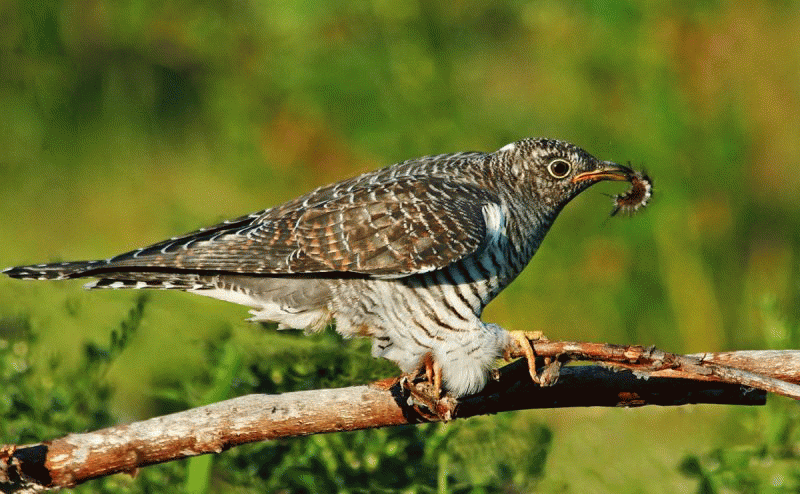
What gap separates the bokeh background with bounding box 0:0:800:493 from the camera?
3959mm

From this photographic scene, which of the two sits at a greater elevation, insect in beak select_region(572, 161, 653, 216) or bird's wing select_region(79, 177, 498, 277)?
insect in beak select_region(572, 161, 653, 216)

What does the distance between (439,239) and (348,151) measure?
12.3 ft

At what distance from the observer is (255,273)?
3.67 metres

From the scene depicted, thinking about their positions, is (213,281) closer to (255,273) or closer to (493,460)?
(255,273)

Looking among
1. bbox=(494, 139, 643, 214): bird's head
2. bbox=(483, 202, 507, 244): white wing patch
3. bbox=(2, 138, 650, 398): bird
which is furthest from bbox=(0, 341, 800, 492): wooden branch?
bbox=(494, 139, 643, 214): bird's head

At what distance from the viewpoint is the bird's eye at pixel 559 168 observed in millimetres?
4004

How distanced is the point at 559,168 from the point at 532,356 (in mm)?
1055

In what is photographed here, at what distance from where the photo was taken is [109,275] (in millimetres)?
3586

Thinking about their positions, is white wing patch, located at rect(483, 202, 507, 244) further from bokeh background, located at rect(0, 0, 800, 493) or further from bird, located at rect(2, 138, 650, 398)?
bokeh background, located at rect(0, 0, 800, 493)

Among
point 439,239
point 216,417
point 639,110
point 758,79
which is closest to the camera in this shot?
point 216,417

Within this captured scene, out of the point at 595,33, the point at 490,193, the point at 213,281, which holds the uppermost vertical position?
the point at 595,33

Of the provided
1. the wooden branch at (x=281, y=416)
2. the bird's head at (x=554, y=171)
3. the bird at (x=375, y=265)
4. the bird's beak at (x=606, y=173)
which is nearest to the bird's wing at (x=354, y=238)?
the bird at (x=375, y=265)

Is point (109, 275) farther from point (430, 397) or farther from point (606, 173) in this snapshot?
point (606, 173)

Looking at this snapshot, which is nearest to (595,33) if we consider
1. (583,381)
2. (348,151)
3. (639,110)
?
(639,110)
